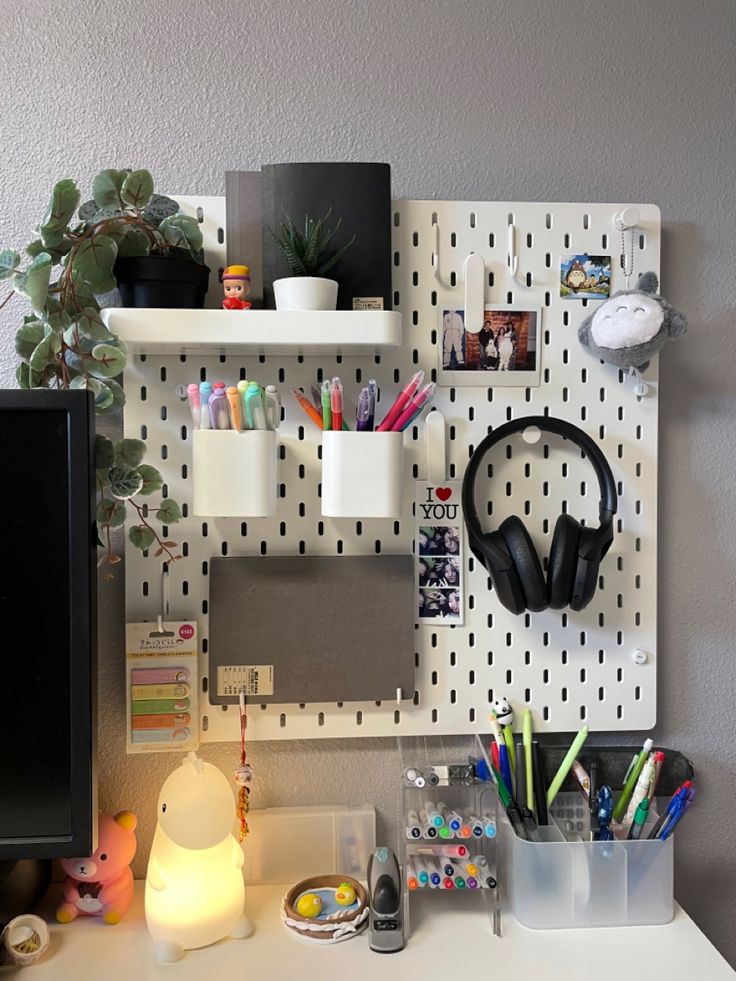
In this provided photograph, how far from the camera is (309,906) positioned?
0.89m

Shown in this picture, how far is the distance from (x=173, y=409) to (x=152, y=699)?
33 cm

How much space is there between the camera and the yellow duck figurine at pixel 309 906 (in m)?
0.88

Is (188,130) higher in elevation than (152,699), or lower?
higher

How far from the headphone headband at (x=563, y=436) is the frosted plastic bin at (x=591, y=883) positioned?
1.12 feet

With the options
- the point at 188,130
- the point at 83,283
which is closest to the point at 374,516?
the point at 83,283

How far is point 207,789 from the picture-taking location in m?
0.88

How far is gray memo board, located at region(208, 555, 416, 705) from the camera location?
37.8 inches

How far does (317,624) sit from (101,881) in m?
0.35

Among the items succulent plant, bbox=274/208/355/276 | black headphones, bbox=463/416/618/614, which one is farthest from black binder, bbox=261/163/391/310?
black headphones, bbox=463/416/618/614

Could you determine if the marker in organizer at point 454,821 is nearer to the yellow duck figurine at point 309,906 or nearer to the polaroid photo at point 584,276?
the yellow duck figurine at point 309,906

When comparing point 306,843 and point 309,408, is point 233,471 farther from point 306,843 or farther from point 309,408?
point 306,843

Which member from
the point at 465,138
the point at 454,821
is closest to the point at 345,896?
the point at 454,821

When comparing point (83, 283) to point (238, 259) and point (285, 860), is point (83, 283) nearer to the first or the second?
point (238, 259)

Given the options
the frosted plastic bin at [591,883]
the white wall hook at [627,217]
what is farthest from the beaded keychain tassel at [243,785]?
the white wall hook at [627,217]
